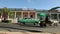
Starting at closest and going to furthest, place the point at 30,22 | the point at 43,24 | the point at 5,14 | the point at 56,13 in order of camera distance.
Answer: the point at 43,24 < the point at 30,22 < the point at 5,14 < the point at 56,13

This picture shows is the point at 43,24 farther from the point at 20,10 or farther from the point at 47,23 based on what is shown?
the point at 20,10

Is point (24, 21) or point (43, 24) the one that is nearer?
point (43, 24)

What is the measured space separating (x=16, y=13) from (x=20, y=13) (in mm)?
1483

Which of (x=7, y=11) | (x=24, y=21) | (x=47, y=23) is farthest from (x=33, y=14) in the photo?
(x=47, y=23)

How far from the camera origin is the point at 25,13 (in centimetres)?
5847

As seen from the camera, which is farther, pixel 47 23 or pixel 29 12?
pixel 29 12

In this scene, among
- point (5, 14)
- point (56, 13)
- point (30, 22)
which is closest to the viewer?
point (30, 22)

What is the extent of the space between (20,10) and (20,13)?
56.3 inches

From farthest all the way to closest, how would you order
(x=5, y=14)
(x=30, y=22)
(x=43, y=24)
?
(x=5, y=14), (x=30, y=22), (x=43, y=24)

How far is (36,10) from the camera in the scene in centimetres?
5762

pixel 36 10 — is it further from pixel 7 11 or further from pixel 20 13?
pixel 7 11

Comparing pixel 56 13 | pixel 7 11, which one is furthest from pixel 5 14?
pixel 56 13

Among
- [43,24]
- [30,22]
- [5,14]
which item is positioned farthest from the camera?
[5,14]

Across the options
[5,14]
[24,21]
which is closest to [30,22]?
[24,21]
